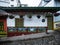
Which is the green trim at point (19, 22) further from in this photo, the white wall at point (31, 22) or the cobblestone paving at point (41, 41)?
the cobblestone paving at point (41, 41)

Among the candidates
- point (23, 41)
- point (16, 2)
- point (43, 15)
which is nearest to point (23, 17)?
point (43, 15)

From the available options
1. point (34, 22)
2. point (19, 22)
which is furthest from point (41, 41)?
point (19, 22)

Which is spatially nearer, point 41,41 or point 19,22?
point 41,41

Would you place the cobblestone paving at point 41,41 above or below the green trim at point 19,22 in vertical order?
below

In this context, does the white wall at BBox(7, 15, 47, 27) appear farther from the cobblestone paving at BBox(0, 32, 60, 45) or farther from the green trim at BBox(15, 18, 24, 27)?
the cobblestone paving at BBox(0, 32, 60, 45)

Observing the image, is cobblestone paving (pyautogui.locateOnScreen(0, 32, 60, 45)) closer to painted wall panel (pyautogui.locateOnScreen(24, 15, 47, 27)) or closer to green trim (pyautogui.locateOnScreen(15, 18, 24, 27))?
painted wall panel (pyautogui.locateOnScreen(24, 15, 47, 27))

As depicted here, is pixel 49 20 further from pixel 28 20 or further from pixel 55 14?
pixel 28 20

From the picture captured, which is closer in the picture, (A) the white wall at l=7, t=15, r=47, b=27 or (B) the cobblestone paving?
(B) the cobblestone paving

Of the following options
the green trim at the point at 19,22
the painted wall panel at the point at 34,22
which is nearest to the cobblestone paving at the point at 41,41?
the painted wall panel at the point at 34,22

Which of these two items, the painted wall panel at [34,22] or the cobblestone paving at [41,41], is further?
the painted wall panel at [34,22]

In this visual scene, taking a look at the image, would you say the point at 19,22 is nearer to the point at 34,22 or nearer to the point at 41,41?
the point at 34,22

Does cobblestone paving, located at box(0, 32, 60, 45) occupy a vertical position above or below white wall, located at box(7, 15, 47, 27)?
below

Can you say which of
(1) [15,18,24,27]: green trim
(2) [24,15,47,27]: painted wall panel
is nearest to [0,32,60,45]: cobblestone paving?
(2) [24,15,47,27]: painted wall panel

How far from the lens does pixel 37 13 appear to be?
60.7 feet
